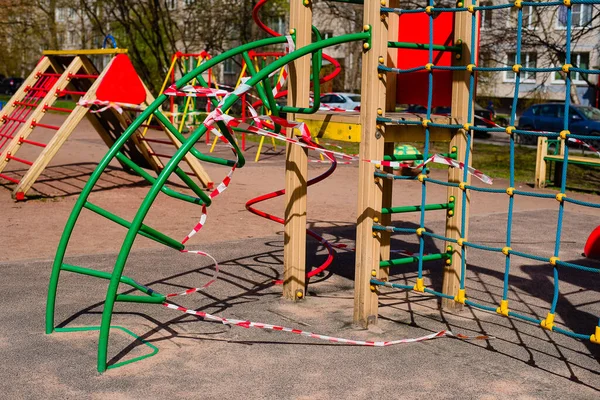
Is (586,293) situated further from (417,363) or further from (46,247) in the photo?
(46,247)

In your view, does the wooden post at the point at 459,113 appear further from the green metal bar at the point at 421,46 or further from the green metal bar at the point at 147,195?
the green metal bar at the point at 147,195

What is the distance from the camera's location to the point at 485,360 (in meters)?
4.41

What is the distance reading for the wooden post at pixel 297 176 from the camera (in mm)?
5363

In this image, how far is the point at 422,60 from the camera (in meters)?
5.68

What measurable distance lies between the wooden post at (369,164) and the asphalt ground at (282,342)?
0.22 m

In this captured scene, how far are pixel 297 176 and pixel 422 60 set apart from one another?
1.26 m

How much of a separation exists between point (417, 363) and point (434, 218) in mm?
4908

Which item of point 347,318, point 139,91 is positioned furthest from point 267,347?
point 139,91

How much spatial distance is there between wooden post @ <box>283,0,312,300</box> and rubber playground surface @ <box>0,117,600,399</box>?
0.20 metres

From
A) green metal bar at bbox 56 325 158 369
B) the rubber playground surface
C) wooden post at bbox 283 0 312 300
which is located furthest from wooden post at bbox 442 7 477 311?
green metal bar at bbox 56 325 158 369

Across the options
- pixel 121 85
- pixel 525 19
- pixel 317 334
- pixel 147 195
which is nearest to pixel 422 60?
pixel 317 334

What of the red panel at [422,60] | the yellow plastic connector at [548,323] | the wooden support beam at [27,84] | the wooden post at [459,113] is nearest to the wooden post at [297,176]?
the red panel at [422,60]

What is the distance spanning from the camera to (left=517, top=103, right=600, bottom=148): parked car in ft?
69.9

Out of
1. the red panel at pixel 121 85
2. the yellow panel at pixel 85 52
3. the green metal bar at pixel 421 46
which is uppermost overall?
the yellow panel at pixel 85 52
